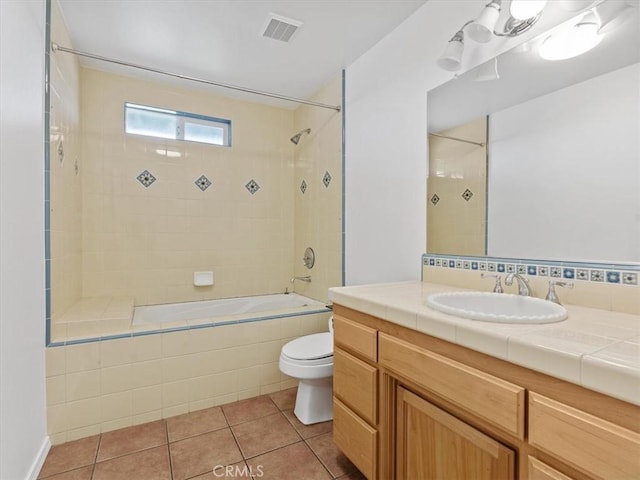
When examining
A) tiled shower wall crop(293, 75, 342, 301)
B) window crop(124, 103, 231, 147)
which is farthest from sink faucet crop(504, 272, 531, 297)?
window crop(124, 103, 231, 147)

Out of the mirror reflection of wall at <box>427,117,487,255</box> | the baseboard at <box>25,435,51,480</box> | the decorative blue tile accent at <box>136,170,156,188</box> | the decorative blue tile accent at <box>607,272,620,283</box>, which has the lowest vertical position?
the baseboard at <box>25,435,51,480</box>

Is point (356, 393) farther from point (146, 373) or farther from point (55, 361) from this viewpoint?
point (55, 361)

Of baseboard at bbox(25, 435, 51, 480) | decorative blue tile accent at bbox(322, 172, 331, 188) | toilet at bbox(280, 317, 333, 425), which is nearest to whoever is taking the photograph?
baseboard at bbox(25, 435, 51, 480)

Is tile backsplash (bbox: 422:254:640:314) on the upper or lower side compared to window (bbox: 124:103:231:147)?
lower

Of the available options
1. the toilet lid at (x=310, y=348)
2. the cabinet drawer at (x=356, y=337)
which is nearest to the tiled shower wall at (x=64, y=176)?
the toilet lid at (x=310, y=348)

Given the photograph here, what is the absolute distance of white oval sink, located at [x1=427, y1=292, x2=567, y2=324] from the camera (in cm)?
95

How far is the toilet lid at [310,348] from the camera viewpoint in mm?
1875

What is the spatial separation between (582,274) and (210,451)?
189cm

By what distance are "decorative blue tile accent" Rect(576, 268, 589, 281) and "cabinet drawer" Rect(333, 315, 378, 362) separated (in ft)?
2.56

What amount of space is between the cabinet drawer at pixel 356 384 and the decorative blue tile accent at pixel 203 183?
7.44 ft

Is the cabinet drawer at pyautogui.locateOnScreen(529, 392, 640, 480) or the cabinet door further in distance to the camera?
the cabinet door

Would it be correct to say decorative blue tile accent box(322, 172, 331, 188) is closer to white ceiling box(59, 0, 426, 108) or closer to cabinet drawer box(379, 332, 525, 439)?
white ceiling box(59, 0, 426, 108)

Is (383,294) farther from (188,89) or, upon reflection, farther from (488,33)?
(188,89)

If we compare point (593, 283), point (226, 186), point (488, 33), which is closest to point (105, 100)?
point (226, 186)
